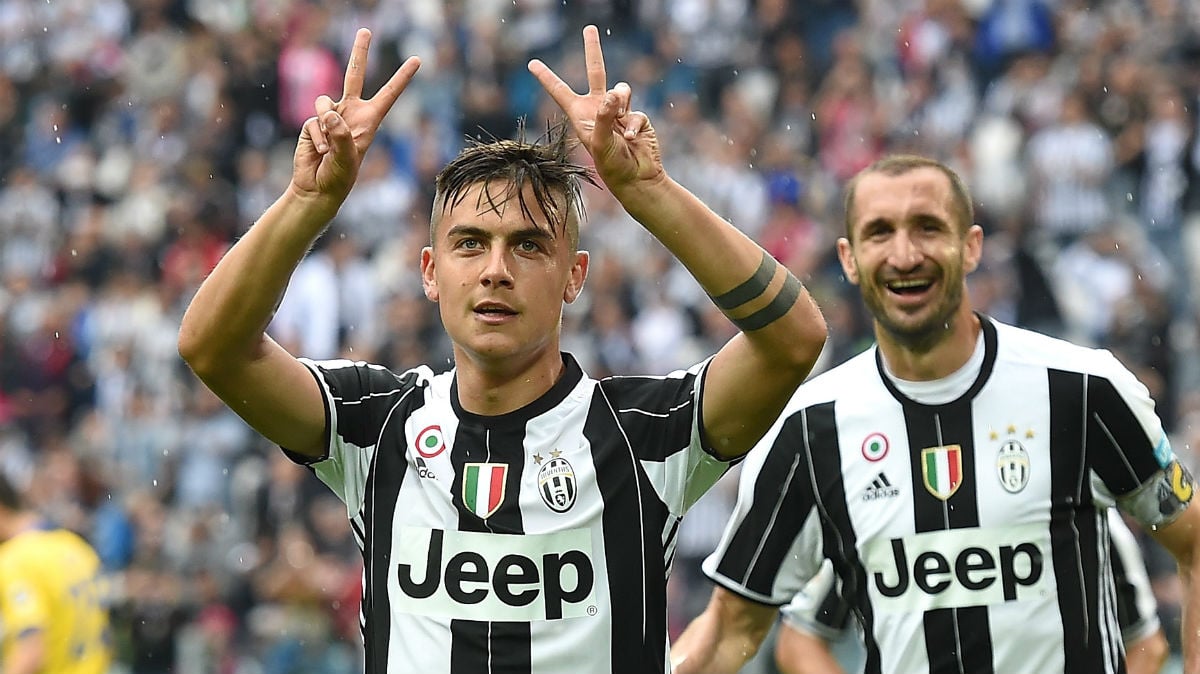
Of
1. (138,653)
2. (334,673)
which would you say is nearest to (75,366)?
(138,653)

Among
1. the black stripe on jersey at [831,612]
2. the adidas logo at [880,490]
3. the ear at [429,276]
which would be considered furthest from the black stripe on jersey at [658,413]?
the black stripe on jersey at [831,612]

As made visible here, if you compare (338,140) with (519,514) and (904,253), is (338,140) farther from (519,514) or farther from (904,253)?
(904,253)

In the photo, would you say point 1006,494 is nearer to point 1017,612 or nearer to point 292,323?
point 1017,612

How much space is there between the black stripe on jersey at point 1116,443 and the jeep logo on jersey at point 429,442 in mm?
1855

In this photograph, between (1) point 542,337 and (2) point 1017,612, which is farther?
(2) point 1017,612

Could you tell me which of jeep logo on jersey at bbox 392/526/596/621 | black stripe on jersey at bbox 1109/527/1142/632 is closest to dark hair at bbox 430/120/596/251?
jeep logo on jersey at bbox 392/526/596/621

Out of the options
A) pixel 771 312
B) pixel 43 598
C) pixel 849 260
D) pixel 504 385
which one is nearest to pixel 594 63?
pixel 771 312

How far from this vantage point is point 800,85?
14.2 meters

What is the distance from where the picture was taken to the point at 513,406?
413 centimetres

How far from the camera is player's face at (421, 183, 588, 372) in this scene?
3930mm

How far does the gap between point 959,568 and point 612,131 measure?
182 centimetres

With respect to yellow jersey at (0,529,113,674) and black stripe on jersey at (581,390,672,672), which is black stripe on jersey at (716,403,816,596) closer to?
black stripe on jersey at (581,390,672,672)

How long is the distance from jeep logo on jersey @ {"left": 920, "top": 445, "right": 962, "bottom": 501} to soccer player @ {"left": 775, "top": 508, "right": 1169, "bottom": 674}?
57cm

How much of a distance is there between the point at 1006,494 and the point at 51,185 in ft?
41.4
